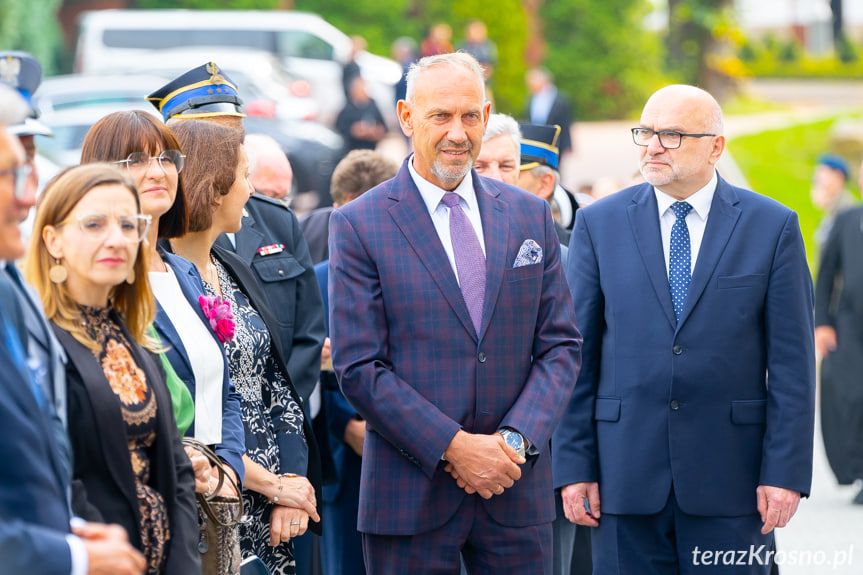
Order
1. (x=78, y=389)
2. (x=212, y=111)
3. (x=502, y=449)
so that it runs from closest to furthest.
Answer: (x=78, y=389) → (x=502, y=449) → (x=212, y=111)

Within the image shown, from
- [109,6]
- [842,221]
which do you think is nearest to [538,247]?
[842,221]

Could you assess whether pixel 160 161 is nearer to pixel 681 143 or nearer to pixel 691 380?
pixel 681 143

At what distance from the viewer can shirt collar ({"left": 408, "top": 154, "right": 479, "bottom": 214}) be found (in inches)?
163

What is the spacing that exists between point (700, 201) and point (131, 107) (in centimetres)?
1531

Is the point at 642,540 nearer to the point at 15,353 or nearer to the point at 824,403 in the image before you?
the point at 15,353

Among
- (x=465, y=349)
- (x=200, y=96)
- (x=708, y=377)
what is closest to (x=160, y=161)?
(x=465, y=349)

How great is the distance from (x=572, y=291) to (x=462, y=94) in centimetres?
91

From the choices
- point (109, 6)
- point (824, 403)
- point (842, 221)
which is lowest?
point (824, 403)

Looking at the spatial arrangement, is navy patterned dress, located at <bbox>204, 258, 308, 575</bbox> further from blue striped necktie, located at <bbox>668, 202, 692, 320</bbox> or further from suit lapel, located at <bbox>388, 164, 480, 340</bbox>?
blue striped necktie, located at <bbox>668, 202, 692, 320</bbox>

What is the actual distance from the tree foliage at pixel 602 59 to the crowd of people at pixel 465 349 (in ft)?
94.1

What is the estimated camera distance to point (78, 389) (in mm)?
3004

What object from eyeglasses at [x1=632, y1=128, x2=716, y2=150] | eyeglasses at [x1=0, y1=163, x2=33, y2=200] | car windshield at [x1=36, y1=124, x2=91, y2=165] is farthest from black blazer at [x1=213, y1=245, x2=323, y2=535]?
car windshield at [x1=36, y1=124, x2=91, y2=165]

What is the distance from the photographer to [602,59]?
3297 centimetres

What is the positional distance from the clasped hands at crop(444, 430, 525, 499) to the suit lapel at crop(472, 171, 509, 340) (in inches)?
13.3
